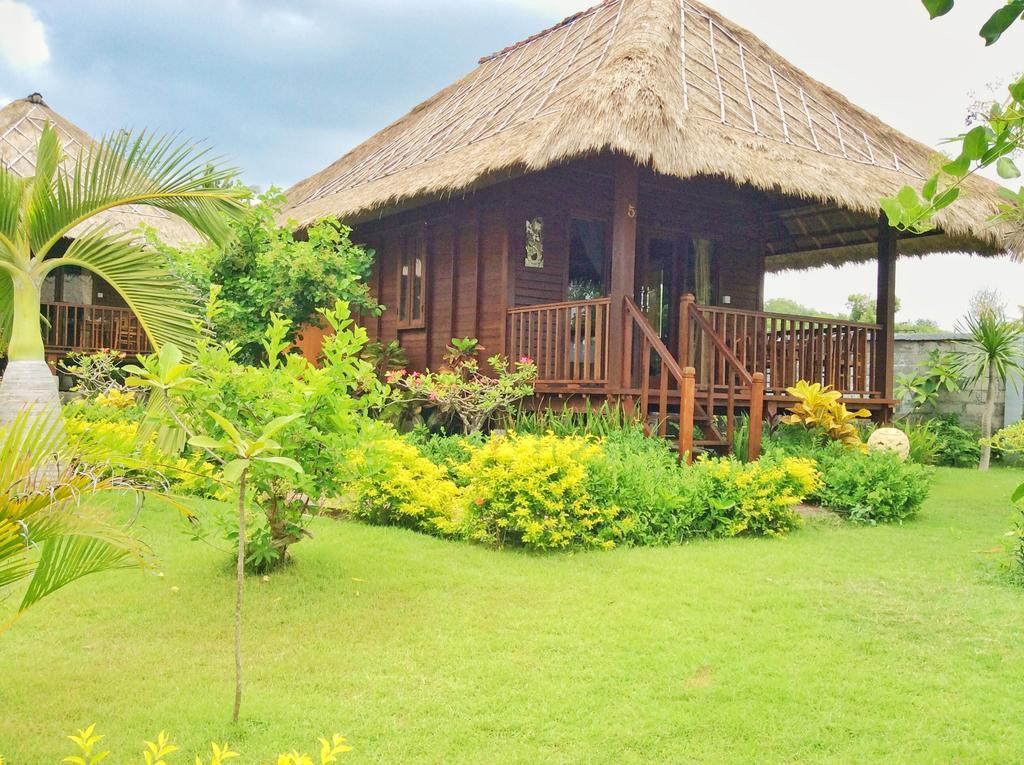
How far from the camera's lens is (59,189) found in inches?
226

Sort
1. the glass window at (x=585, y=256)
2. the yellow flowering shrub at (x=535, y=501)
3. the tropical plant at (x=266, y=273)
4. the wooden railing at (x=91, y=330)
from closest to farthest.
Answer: the yellow flowering shrub at (x=535, y=501) < the tropical plant at (x=266, y=273) < the glass window at (x=585, y=256) < the wooden railing at (x=91, y=330)

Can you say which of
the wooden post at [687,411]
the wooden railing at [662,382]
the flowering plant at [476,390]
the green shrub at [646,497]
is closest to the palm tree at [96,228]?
the flowering plant at [476,390]

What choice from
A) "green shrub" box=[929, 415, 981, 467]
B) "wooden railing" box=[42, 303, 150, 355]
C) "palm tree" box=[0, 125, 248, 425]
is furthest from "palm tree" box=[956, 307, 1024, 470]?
"wooden railing" box=[42, 303, 150, 355]

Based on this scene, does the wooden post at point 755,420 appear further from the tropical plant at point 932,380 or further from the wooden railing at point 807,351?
the tropical plant at point 932,380

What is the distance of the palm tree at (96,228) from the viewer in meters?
5.66

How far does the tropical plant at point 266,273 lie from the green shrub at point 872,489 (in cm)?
545

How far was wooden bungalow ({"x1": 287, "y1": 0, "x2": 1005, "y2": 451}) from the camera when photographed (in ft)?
25.6

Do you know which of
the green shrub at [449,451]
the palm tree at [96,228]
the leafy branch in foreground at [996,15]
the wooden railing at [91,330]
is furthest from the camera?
the wooden railing at [91,330]

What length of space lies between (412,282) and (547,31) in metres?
4.22

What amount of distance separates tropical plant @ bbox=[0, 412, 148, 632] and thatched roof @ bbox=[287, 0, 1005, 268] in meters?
5.50

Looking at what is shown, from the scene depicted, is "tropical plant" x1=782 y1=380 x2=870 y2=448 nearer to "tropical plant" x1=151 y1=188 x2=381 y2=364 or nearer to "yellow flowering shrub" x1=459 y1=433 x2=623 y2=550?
"yellow flowering shrub" x1=459 y1=433 x2=623 y2=550

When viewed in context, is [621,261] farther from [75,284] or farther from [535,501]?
[75,284]

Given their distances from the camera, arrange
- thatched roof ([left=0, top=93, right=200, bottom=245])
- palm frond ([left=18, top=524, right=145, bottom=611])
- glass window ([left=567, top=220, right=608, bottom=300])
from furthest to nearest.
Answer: thatched roof ([left=0, top=93, right=200, bottom=245])
glass window ([left=567, top=220, right=608, bottom=300])
palm frond ([left=18, top=524, right=145, bottom=611])

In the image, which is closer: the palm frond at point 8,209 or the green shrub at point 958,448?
the palm frond at point 8,209
